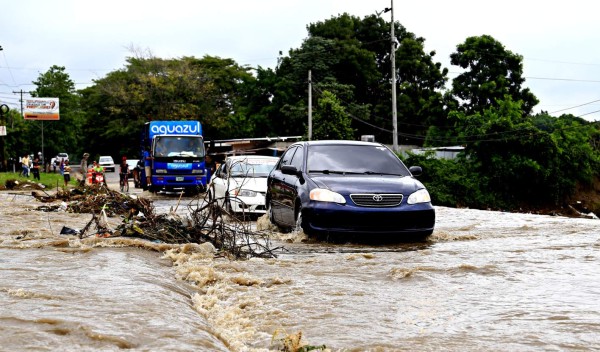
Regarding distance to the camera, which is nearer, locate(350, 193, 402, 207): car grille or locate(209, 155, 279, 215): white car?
locate(350, 193, 402, 207): car grille

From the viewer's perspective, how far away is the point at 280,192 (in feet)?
38.8

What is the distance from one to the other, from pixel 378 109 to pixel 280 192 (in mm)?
47627

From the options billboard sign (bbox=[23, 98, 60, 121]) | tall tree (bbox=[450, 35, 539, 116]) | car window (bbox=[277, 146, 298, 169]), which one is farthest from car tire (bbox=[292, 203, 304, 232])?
billboard sign (bbox=[23, 98, 60, 121])

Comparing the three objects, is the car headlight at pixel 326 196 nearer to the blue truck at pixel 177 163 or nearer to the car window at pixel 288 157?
the car window at pixel 288 157

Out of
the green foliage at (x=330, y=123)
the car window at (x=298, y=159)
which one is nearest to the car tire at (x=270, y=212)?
the car window at (x=298, y=159)

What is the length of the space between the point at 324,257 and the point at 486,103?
4536cm

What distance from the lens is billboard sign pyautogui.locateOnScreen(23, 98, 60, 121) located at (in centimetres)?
7162

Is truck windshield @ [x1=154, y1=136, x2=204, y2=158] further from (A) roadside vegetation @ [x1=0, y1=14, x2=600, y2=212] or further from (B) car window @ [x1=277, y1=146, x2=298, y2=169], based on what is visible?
(B) car window @ [x1=277, y1=146, x2=298, y2=169]

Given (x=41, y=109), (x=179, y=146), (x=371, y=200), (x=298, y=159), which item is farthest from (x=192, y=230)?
(x=41, y=109)

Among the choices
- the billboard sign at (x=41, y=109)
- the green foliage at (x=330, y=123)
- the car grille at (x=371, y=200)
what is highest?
the billboard sign at (x=41, y=109)

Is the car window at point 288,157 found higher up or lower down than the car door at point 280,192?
higher up

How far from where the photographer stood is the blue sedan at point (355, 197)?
9820 millimetres

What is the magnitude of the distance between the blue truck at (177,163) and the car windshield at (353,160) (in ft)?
56.7

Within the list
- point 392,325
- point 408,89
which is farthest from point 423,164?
point 392,325
